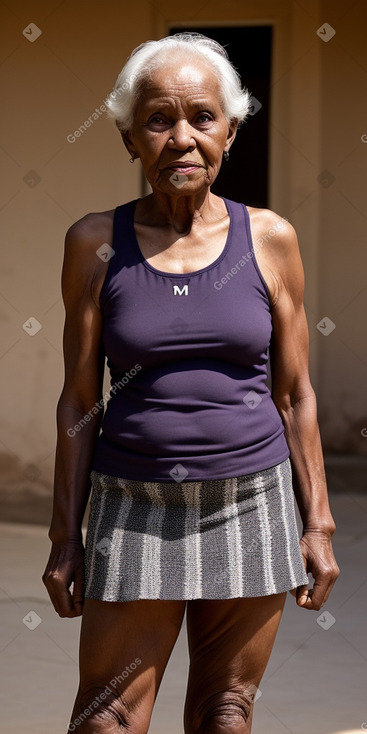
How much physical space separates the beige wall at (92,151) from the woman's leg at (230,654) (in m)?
4.19

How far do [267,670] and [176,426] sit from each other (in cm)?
226

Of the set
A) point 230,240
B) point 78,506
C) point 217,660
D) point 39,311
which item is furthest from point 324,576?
point 39,311

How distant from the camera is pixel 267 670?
14.0 ft

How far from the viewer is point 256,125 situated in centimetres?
707

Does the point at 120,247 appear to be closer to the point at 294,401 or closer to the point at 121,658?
the point at 294,401

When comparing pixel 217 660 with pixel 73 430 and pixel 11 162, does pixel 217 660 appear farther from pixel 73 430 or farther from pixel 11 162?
pixel 11 162

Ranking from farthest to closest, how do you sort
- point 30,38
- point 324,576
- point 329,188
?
point 329,188 → point 30,38 → point 324,576

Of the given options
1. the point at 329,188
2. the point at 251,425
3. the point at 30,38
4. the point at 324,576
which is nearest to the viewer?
the point at 251,425

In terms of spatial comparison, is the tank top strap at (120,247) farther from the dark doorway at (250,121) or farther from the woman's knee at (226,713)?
the dark doorway at (250,121)

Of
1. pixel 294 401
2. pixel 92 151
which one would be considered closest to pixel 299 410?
pixel 294 401

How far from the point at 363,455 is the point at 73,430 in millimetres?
4815
